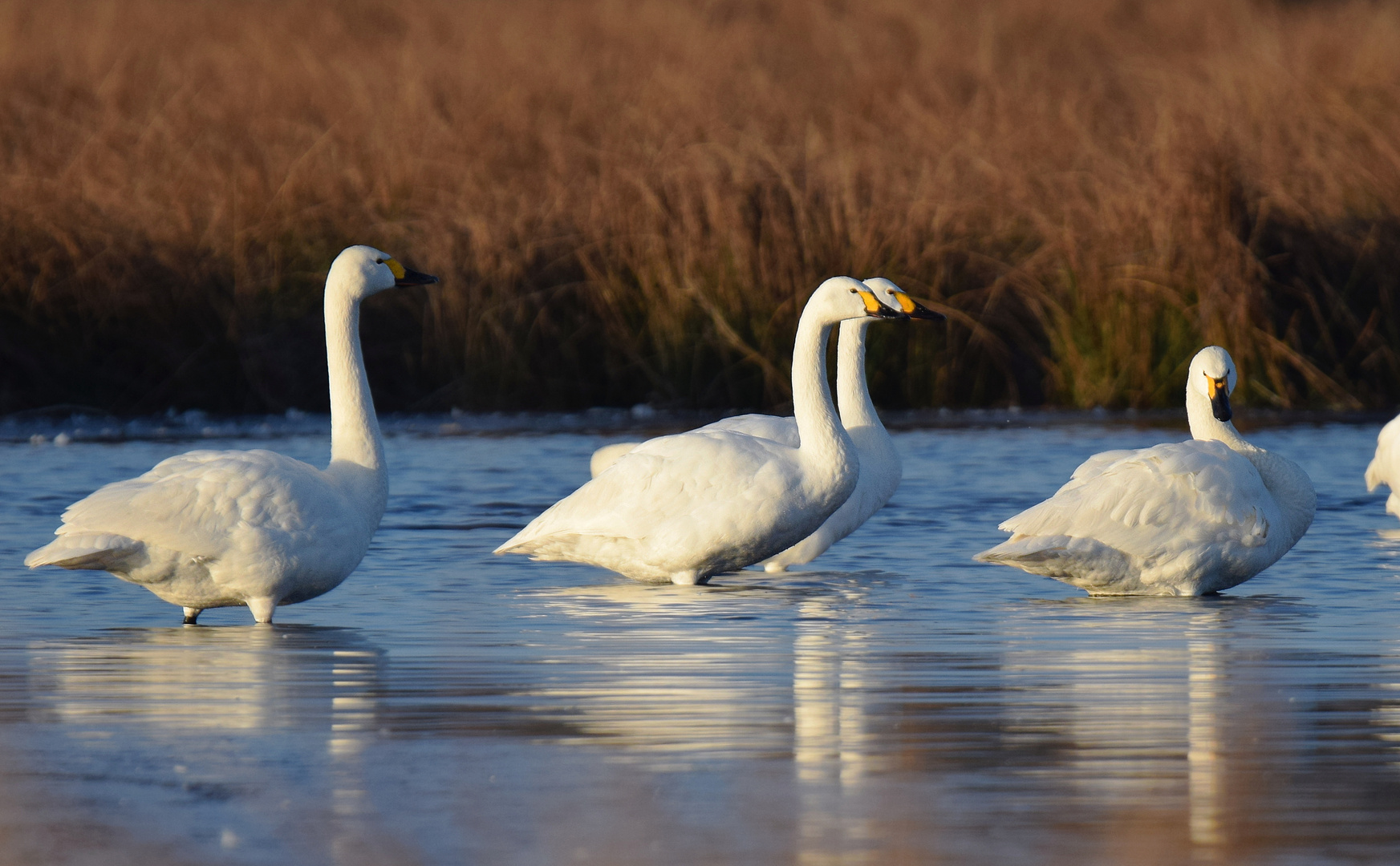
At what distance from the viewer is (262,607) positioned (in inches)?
316

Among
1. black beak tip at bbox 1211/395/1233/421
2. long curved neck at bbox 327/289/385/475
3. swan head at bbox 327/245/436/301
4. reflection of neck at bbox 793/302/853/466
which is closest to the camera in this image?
long curved neck at bbox 327/289/385/475

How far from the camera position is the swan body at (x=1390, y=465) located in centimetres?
1093

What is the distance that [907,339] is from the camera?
52.8ft

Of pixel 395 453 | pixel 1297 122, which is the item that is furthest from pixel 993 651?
pixel 1297 122

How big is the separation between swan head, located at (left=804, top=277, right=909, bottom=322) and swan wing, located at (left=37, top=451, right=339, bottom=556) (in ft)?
9.31

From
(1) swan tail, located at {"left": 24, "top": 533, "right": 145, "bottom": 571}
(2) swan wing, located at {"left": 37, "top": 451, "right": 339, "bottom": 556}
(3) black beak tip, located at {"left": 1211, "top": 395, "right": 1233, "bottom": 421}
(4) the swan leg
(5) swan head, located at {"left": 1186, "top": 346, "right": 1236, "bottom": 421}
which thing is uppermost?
(5) swan head, located at {"left": 1186, "top": 346, "right": 1236, "bottom": 421}

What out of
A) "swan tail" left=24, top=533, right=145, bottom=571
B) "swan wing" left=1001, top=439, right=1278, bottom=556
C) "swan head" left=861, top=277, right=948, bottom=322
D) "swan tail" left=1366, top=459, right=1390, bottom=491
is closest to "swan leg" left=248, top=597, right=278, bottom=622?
"swan tail" left=24, top=533, right=145, bottom=571

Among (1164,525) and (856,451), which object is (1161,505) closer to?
(1164,525)

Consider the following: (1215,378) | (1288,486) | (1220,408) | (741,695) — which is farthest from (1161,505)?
(741,695)

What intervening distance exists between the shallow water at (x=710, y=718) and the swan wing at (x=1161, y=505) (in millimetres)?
265

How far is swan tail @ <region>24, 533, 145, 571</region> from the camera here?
775 centimetres

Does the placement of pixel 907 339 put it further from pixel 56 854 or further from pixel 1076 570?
pixel 56 854

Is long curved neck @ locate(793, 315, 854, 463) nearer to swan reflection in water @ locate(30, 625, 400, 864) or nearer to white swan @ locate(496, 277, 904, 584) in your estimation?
white swan @ locate(496, 277, 904, 584)

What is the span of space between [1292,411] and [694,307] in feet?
13.5
